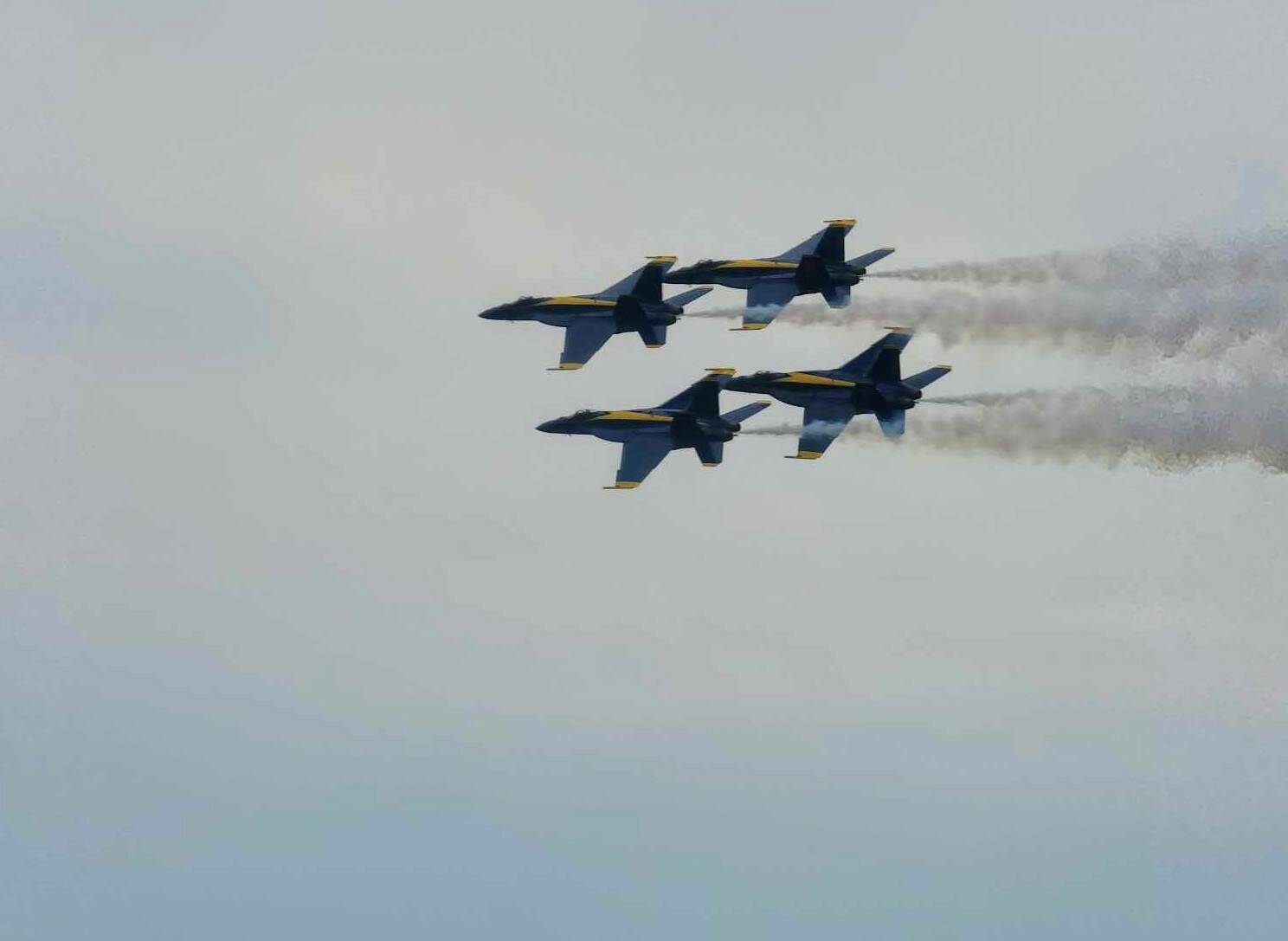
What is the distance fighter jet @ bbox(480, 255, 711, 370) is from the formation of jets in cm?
4

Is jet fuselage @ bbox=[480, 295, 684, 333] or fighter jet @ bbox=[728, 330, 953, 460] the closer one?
fighter jet @ bbox=[728, 330, 953, 460]

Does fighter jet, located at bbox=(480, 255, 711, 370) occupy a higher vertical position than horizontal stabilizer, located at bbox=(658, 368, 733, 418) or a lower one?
higher

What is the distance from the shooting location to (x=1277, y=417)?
97625mm

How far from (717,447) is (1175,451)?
69.8 feet

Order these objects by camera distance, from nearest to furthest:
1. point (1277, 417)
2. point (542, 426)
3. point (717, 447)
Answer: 1. point (1277, 417)
2. point (717, 447)
3. point (542, 426)

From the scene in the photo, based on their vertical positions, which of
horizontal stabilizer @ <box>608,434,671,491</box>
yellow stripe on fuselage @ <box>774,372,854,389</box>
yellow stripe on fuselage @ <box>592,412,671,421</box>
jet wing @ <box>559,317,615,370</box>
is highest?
jet wing @ <box>559,317,615,370</box>

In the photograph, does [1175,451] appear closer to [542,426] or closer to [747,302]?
[747,302]

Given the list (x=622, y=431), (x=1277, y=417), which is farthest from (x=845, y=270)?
(x=1277, y=417)

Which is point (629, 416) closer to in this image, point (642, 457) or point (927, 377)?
point (642, 457)

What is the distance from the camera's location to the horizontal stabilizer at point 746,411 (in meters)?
106

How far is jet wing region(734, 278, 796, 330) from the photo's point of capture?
109438 millimetres

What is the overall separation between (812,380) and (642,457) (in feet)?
29.9

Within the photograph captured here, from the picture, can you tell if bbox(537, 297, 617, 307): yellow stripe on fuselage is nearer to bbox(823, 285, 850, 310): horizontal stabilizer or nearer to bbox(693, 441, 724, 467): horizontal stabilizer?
bbox(693, 441, 724, 467): horizontal stabilizer

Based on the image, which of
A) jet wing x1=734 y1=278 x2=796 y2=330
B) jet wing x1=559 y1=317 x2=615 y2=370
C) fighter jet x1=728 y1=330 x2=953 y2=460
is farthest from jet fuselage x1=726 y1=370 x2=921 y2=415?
jet wing x1=559 y1=317 x2=615 y2=370
